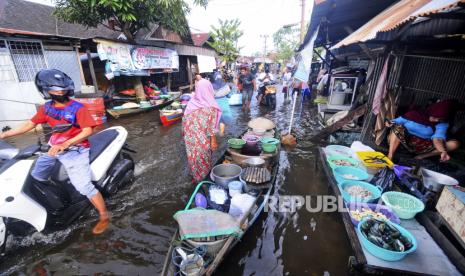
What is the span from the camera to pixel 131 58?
11492 mm

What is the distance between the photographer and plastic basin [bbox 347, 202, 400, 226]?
10.1 ft

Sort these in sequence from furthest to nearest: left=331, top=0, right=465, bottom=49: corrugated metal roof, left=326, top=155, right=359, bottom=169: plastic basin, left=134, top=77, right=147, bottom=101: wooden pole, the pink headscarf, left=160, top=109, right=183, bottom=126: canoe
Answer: left=134, top=77, right=147, bottom=101: wooden pole, left=160, top=109, right=183, bottom=126: canoe, left=326, top=155, right=359, bottom=169: plastic basin, the pink headscarf, left=331, top=0, right=465, bottom=49: corrugated metal roof

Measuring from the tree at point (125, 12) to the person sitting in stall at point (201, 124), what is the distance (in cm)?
752

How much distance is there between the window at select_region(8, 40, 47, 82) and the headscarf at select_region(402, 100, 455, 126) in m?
12.4

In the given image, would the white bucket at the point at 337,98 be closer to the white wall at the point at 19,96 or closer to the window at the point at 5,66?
the white wall at the point at 19,96

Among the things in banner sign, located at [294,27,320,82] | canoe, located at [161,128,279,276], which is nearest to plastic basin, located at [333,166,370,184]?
canoe, located at [161,128,279,276]

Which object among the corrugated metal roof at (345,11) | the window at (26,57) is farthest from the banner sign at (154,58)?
the corrugated metal roof at (345,11)

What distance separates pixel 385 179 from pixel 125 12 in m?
11.4

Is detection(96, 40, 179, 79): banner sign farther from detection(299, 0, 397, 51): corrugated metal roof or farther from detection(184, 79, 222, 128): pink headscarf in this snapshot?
detection(299, 0, 397, 51): corrugated metal roof

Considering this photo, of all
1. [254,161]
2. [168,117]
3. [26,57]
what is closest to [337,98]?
[254,161]

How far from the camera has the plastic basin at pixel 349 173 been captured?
4132 mm

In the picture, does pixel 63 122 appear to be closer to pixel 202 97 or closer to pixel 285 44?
pixel 202 97

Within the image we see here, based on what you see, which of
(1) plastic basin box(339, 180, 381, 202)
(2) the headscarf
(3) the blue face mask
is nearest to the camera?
(3) the blue face mask

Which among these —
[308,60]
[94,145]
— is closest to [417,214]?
[308,60]
